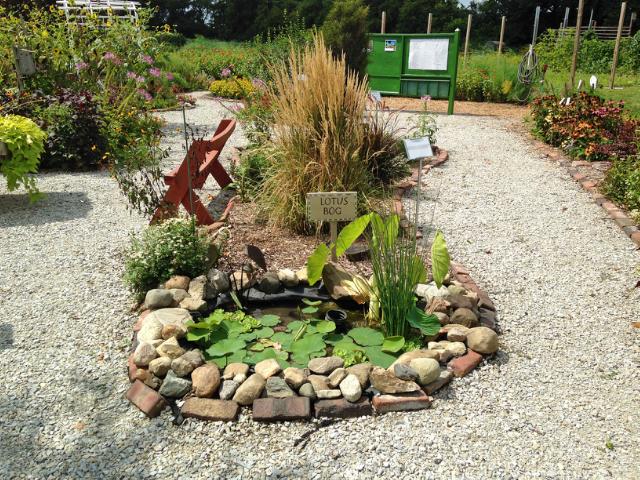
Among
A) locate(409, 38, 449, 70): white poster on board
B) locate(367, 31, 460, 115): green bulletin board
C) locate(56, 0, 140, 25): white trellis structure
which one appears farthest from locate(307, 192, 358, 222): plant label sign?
locate(409, 38, 449, 70): white poster on board

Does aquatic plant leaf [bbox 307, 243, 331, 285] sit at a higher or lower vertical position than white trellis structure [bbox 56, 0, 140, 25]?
lower

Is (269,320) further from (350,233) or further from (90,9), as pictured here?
(90,9)

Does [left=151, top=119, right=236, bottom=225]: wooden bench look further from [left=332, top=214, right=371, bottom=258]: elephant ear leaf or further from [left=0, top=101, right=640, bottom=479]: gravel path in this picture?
[left=332, top=214, right=371, bottom=258]: elephant ear leaf

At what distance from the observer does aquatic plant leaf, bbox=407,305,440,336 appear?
106 inches

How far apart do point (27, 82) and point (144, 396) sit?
5876mm

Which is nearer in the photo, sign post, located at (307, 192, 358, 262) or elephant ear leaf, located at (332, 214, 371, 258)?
elephant ear leaf, located at (332, 214, 371, 258)

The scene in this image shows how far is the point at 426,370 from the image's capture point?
2373 millimetres

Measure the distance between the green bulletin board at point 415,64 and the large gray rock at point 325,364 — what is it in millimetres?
8095

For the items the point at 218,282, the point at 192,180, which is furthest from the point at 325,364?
the point at 192,180

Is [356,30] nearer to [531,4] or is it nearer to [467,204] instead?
[467,204]

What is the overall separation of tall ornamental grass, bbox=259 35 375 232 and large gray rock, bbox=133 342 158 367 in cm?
164

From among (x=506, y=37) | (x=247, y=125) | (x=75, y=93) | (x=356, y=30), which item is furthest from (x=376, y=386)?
(x=506, y=37)

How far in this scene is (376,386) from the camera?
7.67 ft

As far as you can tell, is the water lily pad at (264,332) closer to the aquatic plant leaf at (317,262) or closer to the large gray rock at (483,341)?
the aquatic plant leaf at (317,262)
